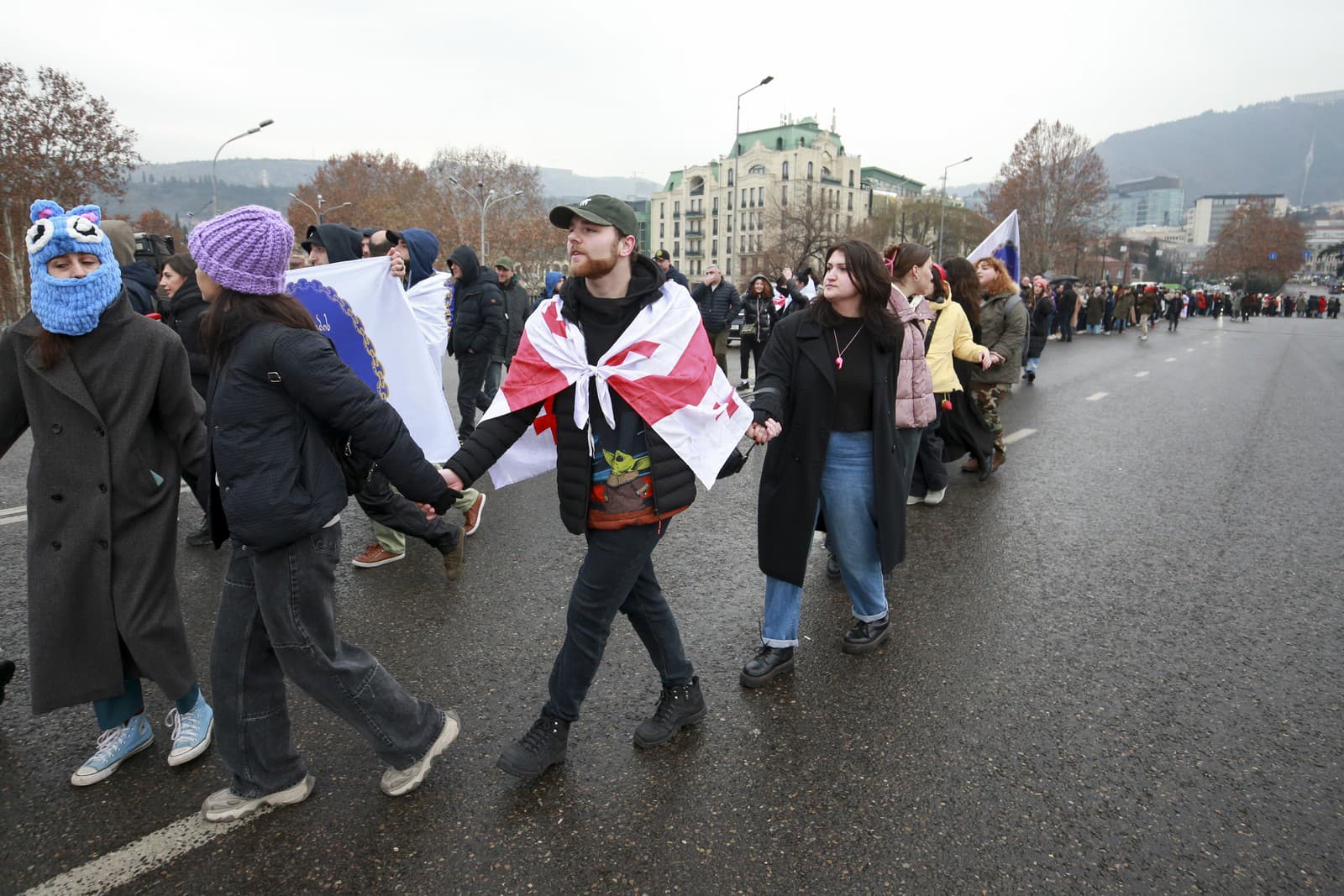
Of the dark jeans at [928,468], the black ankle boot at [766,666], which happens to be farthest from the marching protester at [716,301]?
the black ankle boot at [766,666]

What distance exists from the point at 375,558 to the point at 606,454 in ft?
9.04

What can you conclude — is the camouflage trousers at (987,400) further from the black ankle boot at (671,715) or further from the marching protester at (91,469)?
the marching protester at (91,469)

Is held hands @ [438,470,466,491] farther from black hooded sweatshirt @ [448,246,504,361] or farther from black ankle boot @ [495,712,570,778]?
black hooded sweatshirt @ [448,246,504,361]

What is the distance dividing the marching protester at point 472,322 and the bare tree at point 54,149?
26.7m

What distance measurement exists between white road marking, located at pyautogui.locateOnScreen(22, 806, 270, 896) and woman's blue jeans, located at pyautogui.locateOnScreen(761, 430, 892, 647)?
206 cm

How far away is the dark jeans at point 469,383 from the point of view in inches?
324

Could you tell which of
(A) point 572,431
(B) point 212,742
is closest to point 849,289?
(A) point 572,431

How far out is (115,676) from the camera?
2771 millimetres

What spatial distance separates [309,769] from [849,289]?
2.75m

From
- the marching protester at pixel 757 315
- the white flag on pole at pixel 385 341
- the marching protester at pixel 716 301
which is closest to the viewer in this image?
the white flag on pole at pixel 385 341

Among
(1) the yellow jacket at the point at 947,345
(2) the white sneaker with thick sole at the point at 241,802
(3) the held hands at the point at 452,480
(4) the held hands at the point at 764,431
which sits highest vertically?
(1) the yellow jacket at the point at 947,345

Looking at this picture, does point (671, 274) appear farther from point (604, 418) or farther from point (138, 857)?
point (138, 857)

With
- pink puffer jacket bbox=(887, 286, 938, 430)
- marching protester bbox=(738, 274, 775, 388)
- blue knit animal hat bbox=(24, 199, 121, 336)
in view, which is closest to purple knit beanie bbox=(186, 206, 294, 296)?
blue knit animal hat bbox=(24, 199, 121, 336)

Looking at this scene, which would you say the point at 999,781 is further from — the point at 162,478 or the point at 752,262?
the point at 752,262
